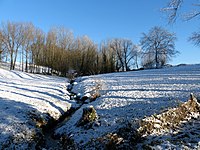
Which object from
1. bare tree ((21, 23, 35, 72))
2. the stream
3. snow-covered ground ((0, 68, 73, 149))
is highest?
bare tree ((21, 23, 35, 72))

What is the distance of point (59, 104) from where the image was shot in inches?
603

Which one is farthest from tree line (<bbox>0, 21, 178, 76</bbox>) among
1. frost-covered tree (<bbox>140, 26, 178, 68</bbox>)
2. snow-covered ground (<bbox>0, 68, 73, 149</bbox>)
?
snow-covered ground (<bbox>0, 68, 73, 149</bbox>)

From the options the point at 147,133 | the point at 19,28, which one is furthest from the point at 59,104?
the point at 19,28

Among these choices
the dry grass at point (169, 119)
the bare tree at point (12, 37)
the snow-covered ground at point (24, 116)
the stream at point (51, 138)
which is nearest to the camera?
the dry grass at point (169, 119)

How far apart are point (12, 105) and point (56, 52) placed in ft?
155

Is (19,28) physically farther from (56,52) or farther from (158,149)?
(158,149)

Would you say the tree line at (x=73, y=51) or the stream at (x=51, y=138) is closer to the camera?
the stream at (x=51, y=138)

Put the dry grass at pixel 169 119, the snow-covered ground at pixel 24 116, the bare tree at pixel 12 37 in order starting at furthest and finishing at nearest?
the bare tree at pixel 12 37, the snow-covered ground at pixel 24 116, the dry grass at pixel 169 119

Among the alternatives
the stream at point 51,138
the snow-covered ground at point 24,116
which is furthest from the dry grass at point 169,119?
the snow-covered ground at point 24,116

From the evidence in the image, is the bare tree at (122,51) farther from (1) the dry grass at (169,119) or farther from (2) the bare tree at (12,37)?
(1) the dry grass at (169,119)

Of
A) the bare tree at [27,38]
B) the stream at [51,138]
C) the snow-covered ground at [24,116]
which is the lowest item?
the stream at [51,138]

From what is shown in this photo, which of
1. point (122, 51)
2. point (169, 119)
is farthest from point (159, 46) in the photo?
point (169, 119)

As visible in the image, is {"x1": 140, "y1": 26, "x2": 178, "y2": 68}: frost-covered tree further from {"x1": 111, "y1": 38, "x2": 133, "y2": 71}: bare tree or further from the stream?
the stream

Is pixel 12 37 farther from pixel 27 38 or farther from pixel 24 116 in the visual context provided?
pixel 24 116
